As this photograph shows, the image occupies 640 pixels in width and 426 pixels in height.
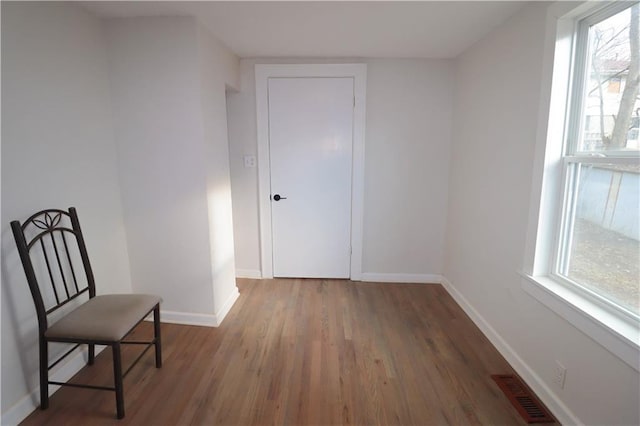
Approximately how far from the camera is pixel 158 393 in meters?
1.78

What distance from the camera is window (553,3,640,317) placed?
137 cm

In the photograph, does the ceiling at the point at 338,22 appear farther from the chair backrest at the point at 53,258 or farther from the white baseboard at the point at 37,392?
the white baseboard at the point at 37,392

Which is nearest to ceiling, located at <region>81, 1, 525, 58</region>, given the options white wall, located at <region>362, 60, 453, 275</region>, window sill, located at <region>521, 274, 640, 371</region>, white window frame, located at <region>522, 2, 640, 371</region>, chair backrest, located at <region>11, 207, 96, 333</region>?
white wall, located at <region>362, 60, 453, 275</region>

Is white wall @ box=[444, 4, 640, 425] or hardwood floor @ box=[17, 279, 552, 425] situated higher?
white wall @ box=[444, 4, 640, 425]

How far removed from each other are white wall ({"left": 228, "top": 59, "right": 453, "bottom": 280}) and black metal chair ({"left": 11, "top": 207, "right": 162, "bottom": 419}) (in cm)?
155

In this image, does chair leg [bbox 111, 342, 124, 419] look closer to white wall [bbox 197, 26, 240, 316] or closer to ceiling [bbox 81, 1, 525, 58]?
white wall [bbox 197, 26, 240, 316]

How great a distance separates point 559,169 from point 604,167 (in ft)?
0.80

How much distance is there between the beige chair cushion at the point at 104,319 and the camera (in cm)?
155

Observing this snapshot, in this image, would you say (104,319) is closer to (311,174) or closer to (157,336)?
(157,336)

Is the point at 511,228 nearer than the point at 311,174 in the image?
Yes

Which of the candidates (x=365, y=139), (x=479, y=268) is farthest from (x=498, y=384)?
(x=365, y=139)

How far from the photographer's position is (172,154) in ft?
7.44

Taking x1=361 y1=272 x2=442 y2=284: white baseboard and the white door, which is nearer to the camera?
the white door

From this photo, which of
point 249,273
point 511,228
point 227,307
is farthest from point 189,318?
point 511,228
